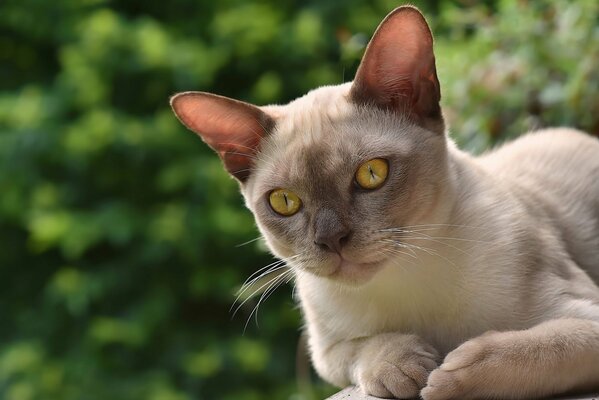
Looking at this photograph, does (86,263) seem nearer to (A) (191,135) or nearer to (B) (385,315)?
(A) (191,135)

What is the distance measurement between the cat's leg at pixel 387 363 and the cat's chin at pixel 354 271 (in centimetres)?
14

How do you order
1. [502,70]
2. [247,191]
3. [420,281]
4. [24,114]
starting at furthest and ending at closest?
[24,114] → [502,70] → [247,191] → [420,281]

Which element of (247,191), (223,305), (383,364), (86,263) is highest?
(247,191)

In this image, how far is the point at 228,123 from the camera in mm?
1831

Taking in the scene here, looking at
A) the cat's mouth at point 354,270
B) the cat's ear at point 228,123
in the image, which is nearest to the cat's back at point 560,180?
the cat's mouth at point 354,270

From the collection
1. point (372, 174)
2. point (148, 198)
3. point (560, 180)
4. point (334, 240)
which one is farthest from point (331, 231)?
point (148, 198)

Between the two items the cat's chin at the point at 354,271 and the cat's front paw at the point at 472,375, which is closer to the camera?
the cat's front paw at the point at 472,375

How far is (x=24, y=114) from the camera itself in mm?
3912

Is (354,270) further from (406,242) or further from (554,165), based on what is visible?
(554,165)

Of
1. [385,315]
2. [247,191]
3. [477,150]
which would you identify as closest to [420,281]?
[385,315]

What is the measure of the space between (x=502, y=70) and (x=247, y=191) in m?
1.15

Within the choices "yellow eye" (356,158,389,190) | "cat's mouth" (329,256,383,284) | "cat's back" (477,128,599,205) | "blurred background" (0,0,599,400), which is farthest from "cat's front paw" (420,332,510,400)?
"blurred background" (0,0,599,400)

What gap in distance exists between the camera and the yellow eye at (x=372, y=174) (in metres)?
1.63

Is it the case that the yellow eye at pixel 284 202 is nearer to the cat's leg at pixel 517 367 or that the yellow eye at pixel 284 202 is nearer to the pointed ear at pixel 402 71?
the pointed ear at pixel 402 71
